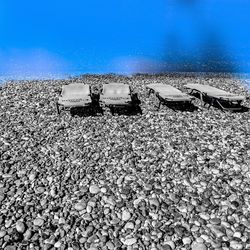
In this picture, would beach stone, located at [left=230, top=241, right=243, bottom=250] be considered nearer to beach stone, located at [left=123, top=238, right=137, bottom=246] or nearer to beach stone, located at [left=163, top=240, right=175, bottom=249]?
beach stone, located at [left=163, top=240, right=175, bottom=249]

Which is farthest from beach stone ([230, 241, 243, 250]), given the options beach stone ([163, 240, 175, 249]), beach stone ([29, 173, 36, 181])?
beach stone ([29, 173, 36, 181])

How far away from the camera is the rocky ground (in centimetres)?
879

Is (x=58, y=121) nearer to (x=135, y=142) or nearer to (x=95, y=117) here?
(x=95, y=117)

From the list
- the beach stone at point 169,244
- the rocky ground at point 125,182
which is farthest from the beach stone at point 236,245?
the beach stone at point 169,244

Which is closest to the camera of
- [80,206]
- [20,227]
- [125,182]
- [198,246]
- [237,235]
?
[198,246]

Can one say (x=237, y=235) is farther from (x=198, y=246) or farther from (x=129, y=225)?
(x=129, y=225)

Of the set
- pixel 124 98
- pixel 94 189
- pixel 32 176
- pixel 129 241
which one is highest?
pixel 124 98

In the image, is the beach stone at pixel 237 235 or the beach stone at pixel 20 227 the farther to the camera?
the beach stone at pixel 20 227

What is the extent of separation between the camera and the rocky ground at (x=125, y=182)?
28.8ft

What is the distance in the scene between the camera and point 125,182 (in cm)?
1147

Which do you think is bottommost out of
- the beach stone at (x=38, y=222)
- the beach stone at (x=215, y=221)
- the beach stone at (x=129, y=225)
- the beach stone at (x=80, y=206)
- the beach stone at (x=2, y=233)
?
the beach stone at (x=215, y=221)

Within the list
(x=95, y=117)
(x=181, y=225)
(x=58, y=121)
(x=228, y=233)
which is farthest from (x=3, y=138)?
(x=228, y=233)

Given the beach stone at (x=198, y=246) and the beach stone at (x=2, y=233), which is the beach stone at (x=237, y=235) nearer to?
the beach stone at (x=198, y=246)

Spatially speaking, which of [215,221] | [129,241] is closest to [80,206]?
[129,241]
